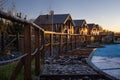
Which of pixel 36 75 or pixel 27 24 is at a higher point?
pixel 27 24

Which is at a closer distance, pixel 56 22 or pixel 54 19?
pixel 56 22

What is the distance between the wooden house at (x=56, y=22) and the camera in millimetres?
44781

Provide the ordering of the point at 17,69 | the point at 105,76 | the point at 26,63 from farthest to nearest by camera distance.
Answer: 1. the point at 105,76
2. the point at 26,63
3. the point at 17,69

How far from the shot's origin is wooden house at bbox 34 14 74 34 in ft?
147

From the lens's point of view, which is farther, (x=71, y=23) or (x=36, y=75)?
(x=71, y=23)

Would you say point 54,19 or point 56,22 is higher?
point 54,19

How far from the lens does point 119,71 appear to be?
21.0 ft

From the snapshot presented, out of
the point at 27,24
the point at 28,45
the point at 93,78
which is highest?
the point at 27,24

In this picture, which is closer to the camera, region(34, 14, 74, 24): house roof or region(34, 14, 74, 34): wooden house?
region(34, 14, 74, 34): wooden house

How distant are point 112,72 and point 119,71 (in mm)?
202

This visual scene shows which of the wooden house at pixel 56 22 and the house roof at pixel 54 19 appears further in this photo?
the house roof at pixel 54 19

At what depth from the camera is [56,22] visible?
45125 mm

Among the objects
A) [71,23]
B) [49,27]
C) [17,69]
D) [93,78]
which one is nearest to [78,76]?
[93,78]

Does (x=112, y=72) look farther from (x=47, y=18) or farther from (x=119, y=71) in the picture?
(x=47, y=18)
